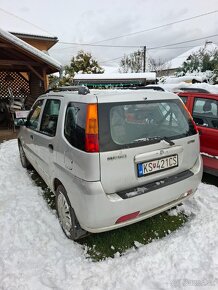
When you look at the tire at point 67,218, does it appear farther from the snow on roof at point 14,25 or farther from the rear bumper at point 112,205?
the snow on roof at point 14,25

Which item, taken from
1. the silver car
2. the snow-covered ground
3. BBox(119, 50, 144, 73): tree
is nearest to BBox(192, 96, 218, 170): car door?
the snow-covered ground

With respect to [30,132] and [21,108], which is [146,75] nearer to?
[21,108]

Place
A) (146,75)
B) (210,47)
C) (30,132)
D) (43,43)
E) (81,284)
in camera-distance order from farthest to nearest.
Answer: (210,47) < (146,75) < (43,43) < (30,132) < (81,284)

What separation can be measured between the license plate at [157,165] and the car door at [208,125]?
168 centimetres

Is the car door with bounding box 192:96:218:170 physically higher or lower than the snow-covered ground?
higher

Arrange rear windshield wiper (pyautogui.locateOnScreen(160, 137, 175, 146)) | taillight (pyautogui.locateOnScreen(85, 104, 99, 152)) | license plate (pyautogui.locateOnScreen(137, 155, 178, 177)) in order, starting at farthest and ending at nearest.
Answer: rear windshield wiper (pyautogui.locateOnScreen(160, 137, 175, 146))
license plate (pyautogui.locateOnScreen(137, 155, 178, 177))
taillight (pyautogui.locateOnScreen(85, 104, 99, 152))

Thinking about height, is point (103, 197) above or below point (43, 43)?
below

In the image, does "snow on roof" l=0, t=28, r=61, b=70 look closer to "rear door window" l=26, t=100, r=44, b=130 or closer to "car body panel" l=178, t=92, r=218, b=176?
"rear door window" l=26, t=100, r=44, b=130

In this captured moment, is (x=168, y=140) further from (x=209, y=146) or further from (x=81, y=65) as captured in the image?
(x=81, y=65)

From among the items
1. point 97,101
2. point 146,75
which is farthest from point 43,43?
point 97,101

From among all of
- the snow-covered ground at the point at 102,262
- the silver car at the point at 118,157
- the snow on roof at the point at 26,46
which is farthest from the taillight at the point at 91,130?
the snow on roof at the point at 26,46

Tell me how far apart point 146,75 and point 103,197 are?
1635 cm

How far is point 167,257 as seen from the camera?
240cm

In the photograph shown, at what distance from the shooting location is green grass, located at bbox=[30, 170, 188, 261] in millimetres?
2576
